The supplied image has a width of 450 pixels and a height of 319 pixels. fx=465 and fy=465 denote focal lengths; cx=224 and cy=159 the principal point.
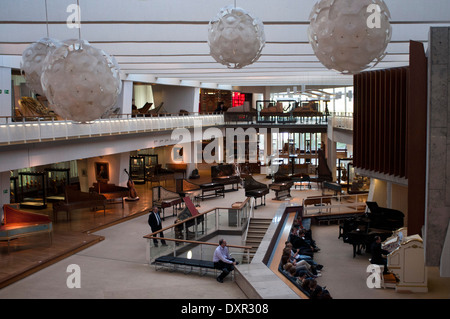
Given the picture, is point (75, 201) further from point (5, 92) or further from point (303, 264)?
point (303, 264)

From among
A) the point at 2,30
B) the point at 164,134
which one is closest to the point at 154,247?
the point at 2,30

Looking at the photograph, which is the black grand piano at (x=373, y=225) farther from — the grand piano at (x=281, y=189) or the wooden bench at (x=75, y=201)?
the wooden bench at (x=75, y=201)

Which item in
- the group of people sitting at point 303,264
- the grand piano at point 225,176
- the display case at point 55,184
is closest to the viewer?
the group of people sitting at point 303,264

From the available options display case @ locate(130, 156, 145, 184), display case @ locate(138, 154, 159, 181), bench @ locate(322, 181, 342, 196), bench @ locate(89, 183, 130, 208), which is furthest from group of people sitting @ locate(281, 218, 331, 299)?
display case @ locate(138, 154, 159, 181)

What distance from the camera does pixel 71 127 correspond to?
645 inches

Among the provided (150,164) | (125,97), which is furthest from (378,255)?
(150,164)

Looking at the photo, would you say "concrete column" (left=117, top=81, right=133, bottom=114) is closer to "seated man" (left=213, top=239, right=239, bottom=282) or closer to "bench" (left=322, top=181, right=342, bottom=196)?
"bench" (left=322, top=181, right=342, bottom=196)

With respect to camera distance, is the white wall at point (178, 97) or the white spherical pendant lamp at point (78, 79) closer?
the white spherical pendant lamp at point (78, 79)

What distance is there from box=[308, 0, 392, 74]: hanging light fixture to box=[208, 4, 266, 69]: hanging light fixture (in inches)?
38.8

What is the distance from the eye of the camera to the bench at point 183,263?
34.0 feet

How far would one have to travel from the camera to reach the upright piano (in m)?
9.45

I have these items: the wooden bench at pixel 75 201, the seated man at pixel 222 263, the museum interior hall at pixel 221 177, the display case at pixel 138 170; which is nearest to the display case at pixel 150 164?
the display case at pixel 138 170

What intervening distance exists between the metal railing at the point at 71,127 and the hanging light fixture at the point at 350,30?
5579mm

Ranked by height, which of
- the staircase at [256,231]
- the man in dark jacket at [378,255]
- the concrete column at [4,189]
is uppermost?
the concrete column at [4,189]
